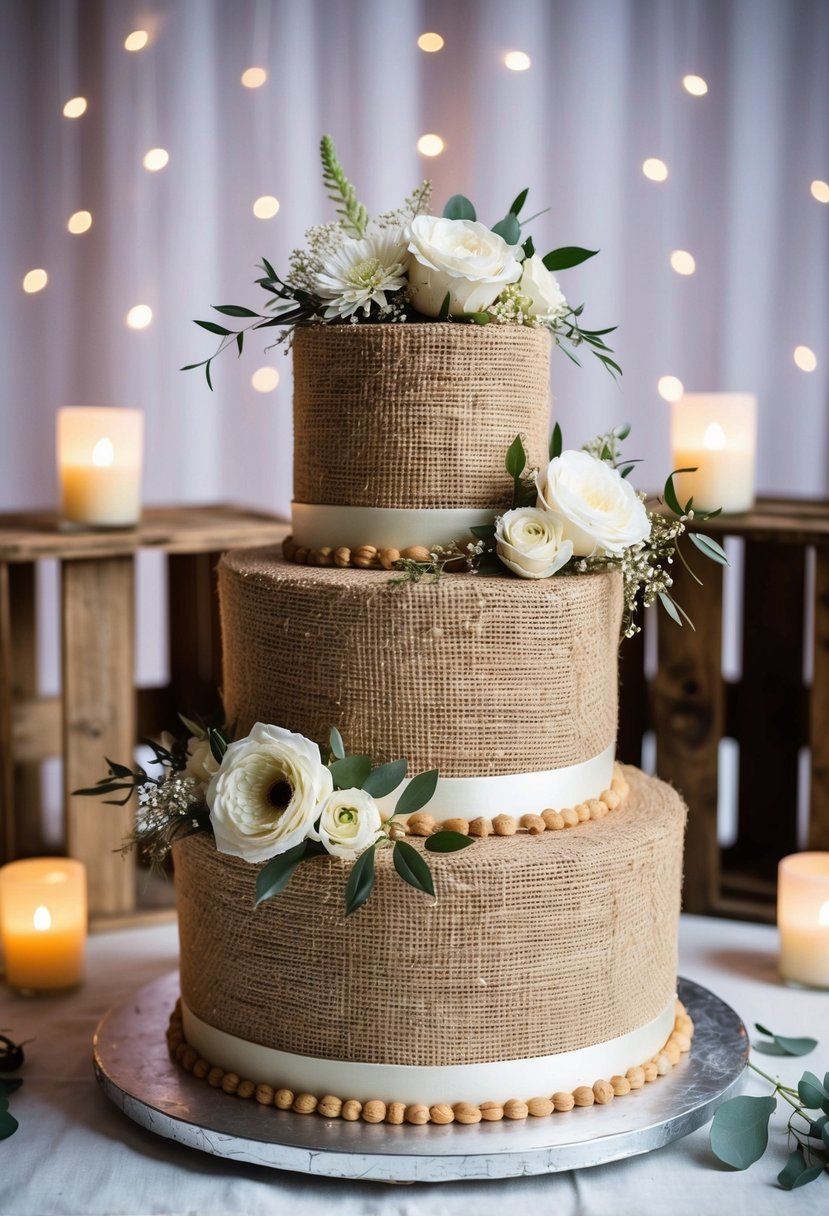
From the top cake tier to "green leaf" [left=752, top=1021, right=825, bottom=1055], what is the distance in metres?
0.76

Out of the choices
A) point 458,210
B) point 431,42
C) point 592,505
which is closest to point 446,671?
point 592,505

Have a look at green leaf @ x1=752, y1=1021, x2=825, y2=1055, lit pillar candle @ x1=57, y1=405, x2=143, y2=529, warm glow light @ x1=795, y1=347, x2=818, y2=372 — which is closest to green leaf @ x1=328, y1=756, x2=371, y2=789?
green leaf @ x1=752, y1=1021, x2=825, y2=1055

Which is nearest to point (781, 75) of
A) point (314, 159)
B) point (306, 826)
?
point (314, 159)

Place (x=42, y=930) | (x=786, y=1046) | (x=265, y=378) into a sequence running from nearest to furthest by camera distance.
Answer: (x=786, y=1046), (x=42, y=930), (x=265, y=378)

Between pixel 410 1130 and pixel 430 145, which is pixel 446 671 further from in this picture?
pixel 430 145

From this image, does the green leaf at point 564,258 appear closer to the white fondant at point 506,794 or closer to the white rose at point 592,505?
the white rose at point 592,505

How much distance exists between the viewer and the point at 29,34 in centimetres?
273

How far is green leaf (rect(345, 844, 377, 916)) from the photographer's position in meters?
1.32

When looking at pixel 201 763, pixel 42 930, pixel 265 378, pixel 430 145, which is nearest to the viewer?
pixel 201 763

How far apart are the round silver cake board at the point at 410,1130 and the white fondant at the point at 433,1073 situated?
3 cm

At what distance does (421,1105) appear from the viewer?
1.42 metres

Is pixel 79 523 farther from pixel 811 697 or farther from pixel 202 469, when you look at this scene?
pixel 811 697

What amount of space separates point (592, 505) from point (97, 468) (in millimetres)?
1001

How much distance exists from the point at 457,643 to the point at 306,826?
240mm
